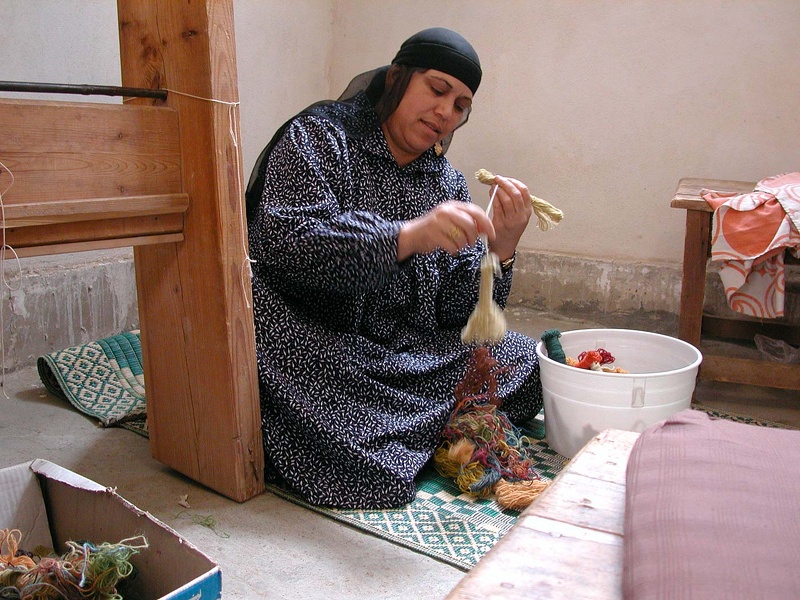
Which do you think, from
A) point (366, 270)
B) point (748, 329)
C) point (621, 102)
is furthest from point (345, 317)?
point (621, 102)

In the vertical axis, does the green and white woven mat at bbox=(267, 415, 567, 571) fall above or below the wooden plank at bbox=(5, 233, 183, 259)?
below

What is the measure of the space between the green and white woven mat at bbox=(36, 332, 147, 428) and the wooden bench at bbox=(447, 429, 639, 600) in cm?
155

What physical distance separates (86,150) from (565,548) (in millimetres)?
1145

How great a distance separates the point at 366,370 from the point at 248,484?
15.6 inches

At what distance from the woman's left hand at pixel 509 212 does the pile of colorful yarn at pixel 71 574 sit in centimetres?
119

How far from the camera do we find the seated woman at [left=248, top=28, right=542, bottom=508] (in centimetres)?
165

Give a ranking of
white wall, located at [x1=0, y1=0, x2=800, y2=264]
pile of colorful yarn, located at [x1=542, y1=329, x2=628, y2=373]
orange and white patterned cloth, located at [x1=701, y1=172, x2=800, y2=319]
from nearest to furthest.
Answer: pile of colorful yarn, located at [x1=542, y1=329, x2=628, y2=373] < orange and white patterned cloth, located at [x1=701, y1=172, x2=800, y2=319] < white wall, located at [x1=0, y1=0, x2=800, y2=264]

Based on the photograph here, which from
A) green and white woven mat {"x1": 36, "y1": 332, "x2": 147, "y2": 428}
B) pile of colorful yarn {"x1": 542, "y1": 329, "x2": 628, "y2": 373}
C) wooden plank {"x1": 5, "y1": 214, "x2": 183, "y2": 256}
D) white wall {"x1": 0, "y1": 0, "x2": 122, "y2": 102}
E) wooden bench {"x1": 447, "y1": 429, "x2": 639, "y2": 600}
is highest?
white wall {"x1": 0, "y1": 0, "x2": 122, "y2": 102}

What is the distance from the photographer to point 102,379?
2465mm

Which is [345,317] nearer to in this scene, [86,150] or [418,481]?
[418,481]

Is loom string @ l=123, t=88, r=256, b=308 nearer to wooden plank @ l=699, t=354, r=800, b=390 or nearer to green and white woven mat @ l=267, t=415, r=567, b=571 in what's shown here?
green and white woven mat @ l=267, t=415, r=567, b=571

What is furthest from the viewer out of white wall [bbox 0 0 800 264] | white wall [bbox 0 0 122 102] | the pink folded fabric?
white wall [bbox 0 0 800 264]

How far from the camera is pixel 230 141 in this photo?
162 cm

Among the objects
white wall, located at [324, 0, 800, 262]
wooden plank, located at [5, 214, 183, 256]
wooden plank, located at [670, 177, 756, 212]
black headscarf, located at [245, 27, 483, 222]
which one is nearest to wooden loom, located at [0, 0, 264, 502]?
wooden plank, located at [5, 214, 183, 256]
